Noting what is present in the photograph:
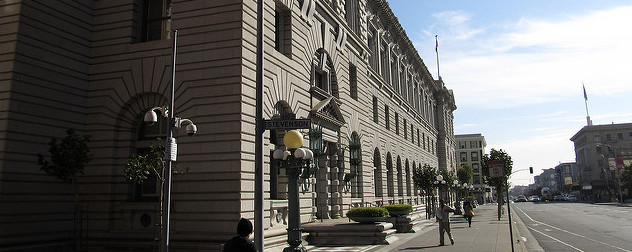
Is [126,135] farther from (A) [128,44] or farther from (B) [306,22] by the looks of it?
(B) [306,22]

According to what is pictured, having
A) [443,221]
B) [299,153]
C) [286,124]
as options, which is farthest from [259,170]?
[443,221]

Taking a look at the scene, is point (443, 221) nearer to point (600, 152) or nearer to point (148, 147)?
point (148, 147)

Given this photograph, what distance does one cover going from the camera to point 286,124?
12492mm

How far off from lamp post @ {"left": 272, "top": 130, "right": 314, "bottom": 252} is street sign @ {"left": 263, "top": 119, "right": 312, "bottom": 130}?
0.85 feet

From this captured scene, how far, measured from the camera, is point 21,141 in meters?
15.5

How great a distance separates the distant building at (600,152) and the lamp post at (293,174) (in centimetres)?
12006

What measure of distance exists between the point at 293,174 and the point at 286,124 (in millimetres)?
1782

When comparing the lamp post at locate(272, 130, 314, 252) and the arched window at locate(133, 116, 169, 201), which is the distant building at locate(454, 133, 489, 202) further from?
the lamp post at locate(272, 130, 314, 252)

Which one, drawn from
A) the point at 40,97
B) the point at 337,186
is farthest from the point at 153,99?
the point at 337,186

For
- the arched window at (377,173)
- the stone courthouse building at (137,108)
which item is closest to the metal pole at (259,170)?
the stone courthouse building at (137,108)

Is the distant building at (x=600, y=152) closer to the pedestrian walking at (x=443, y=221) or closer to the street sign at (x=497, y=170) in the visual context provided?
the pedestrian walking at (x=443, y=221)

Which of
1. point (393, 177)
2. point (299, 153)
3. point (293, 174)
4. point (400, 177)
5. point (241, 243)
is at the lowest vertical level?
point (241, 243)

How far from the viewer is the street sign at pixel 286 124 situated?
12336 mm

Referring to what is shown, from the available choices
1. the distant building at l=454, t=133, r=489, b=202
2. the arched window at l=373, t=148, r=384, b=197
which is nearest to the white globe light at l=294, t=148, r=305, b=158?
the arched window at l=373, t=148, r=384, b=197
